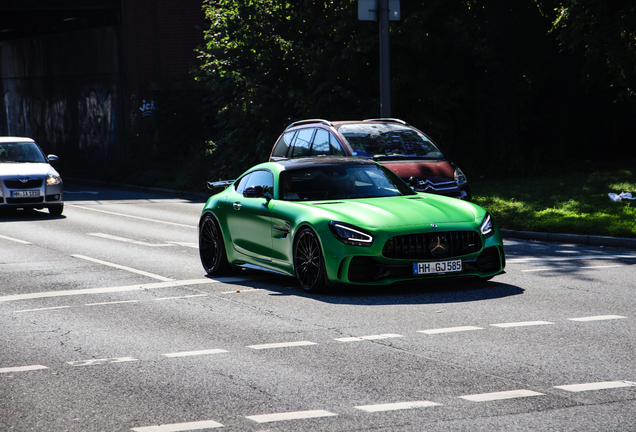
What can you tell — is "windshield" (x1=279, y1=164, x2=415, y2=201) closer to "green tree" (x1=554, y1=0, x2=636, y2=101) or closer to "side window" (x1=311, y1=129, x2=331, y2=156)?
"side window" (x1=311, y1=129, x2=331, y2=156)

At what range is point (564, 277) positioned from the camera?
10375 mm

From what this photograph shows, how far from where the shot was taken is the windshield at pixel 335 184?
1030 centimetres

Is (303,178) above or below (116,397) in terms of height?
above

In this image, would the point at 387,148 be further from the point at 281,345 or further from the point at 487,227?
the point at 281,345

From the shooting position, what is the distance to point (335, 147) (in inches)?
592

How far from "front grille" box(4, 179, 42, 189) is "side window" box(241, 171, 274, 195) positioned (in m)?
10.7

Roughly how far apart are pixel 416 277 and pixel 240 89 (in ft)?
60.3

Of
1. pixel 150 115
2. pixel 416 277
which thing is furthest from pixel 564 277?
pixel 150 115

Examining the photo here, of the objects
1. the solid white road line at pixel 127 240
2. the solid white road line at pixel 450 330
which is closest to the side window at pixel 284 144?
the solid white road line at pixel 127 240

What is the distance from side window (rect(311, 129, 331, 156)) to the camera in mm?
15273

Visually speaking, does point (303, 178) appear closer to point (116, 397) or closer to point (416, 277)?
point (416, 277)

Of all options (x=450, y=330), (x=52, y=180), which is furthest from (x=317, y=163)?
A: (x=52, y=180)

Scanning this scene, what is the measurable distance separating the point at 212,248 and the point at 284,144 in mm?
5372

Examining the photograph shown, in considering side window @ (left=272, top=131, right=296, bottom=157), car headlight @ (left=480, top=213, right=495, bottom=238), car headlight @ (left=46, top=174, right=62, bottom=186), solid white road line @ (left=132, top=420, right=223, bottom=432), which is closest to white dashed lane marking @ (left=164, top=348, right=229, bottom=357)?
solid white road line @ (left=132, top=420, right=223, bottom=432)
